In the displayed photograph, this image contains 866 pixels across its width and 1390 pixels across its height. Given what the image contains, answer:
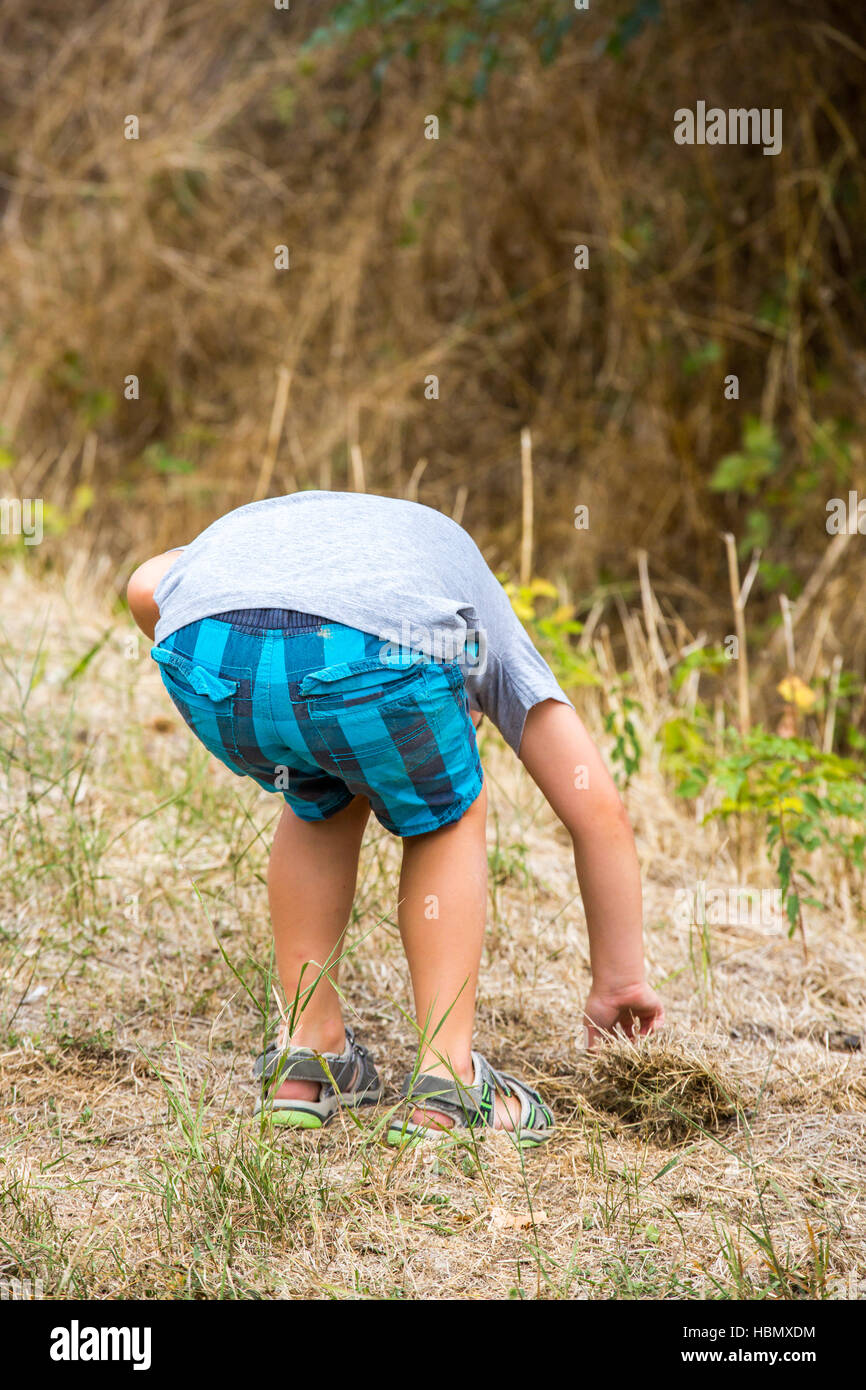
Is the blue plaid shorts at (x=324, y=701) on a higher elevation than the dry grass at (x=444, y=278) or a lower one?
lower

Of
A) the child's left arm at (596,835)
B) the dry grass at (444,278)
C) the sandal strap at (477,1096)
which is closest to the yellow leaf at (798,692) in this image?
the child's left arm at (596,835)

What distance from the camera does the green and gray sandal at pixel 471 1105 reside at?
1.86 metres

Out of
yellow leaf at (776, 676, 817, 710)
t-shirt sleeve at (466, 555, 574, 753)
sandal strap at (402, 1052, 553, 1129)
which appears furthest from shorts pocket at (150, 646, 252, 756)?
yellow leaf at (776, 676, 817, 710)

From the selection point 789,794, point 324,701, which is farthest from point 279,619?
point 789,794

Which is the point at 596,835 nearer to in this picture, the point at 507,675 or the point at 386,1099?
the point at 507,675

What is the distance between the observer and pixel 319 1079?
6.56ft

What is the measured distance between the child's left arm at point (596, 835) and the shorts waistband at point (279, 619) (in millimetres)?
435

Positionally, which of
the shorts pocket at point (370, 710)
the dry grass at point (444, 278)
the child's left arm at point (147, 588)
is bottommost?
the shorts pocket at point (370, 710)

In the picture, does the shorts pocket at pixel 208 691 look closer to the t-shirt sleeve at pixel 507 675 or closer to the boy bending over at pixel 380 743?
the boy bending over at pixel 380 743

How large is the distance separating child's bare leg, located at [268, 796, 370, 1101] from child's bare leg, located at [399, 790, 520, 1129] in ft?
0.46

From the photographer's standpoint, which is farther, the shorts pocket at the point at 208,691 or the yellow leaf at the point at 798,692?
the yellow leaf at the point at 798,692

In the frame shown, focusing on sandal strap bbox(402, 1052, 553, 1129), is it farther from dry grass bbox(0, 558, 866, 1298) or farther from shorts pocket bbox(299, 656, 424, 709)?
shorts pocket bbox(299, 656, 424, 709)
